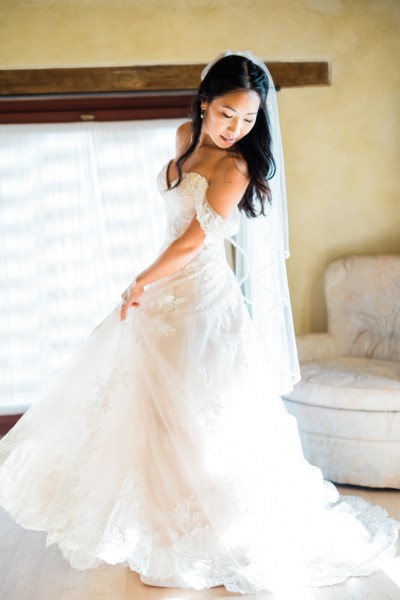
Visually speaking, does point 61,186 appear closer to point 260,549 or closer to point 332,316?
point 332,316

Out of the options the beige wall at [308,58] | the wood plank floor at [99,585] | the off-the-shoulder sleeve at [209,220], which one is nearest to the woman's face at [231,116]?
the off-the-shoulder sleeve at [209,220]

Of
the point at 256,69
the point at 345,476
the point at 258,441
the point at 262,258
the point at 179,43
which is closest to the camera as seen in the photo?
the point at 256,69

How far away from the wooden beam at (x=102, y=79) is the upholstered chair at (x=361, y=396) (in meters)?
1.35

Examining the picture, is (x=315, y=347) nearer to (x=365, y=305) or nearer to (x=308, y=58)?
(x=365, y=305)

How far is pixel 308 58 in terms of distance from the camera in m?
3.97

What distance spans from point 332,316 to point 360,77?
4.43 ft

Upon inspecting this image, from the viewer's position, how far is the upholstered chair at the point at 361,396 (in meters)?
3.21

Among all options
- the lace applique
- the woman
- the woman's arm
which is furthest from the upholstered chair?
the woman's arm

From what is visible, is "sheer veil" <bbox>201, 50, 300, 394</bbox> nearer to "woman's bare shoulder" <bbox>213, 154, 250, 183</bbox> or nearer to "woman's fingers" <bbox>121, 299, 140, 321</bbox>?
"woman's bare shoulder" <bbox>213, 154, 250, 183</bbox>

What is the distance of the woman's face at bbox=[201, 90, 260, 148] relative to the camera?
236 cm

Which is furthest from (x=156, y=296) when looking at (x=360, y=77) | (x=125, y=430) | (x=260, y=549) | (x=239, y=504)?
(x=360, y=77)

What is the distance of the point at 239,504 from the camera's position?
2.41 metres

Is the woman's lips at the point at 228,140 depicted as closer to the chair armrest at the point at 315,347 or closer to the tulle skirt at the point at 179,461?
the tulle skirt at the point at 179,461

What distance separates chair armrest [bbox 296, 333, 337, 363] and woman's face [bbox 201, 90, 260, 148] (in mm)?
1631
